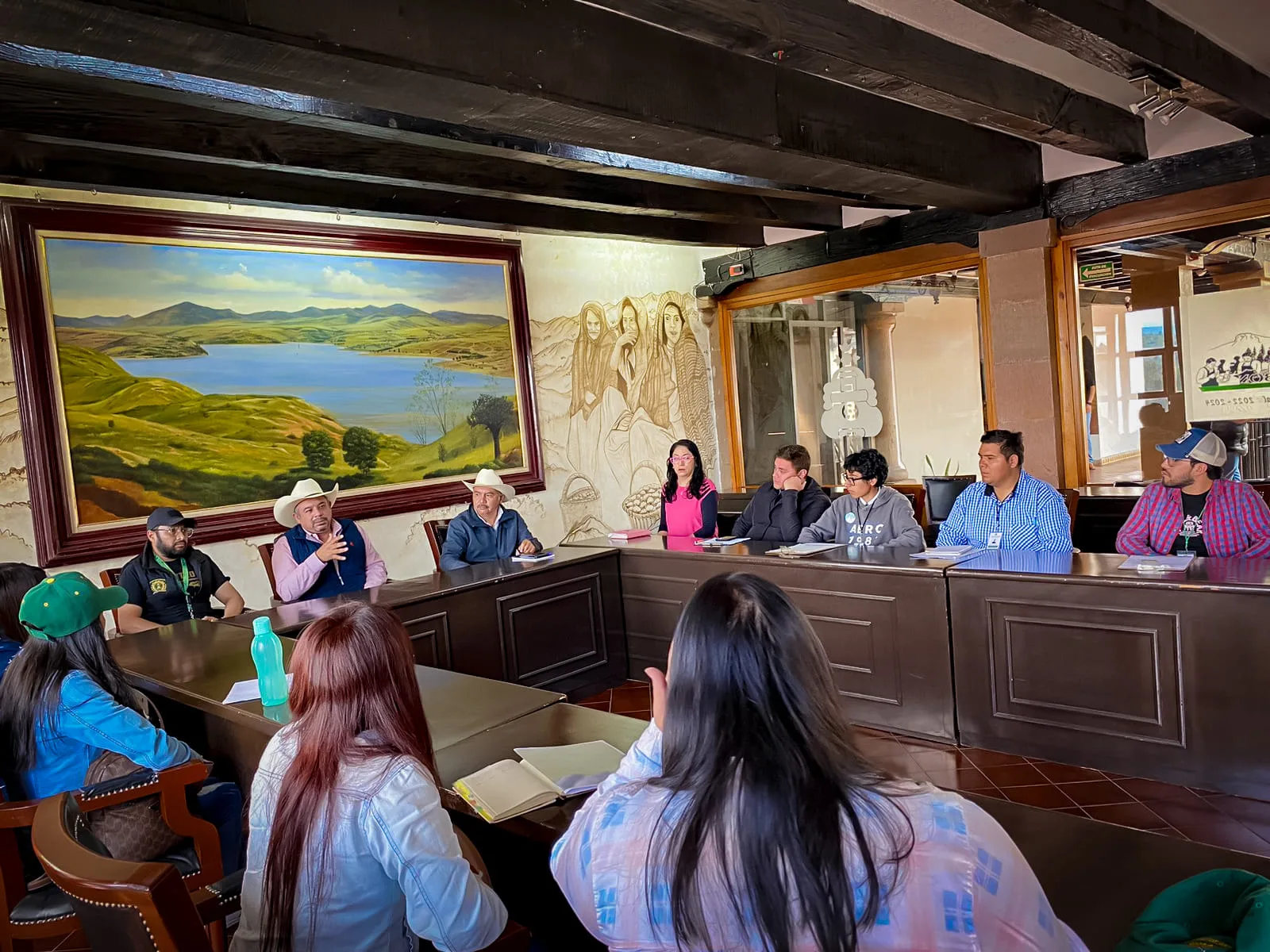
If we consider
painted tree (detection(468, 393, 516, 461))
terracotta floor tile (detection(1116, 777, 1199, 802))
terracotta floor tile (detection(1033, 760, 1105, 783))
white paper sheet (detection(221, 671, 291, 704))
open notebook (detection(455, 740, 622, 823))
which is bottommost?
terracotta floor tile (detection(1033, 760, 1105, 783))

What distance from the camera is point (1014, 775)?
11.1ft

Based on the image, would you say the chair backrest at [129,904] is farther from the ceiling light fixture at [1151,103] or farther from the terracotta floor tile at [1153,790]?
the ceiling light fixture at [1151,103]

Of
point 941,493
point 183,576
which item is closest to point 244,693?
point 183,576

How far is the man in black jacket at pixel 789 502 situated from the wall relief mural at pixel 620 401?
90.2 inches

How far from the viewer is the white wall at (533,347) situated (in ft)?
14.6

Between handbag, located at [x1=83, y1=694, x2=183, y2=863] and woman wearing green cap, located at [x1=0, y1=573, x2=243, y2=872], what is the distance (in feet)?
0.22

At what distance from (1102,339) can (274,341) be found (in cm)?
533

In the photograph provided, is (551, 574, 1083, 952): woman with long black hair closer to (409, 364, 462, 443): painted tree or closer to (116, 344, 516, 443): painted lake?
(116, 344, 516, 443): painted lake

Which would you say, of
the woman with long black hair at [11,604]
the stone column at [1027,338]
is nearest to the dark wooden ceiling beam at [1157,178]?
the stone column at [1027,338]

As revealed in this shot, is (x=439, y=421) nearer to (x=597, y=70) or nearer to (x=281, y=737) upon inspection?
(x=597, y=70)

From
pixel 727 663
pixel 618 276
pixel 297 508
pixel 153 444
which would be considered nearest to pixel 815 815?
pixel 727 663

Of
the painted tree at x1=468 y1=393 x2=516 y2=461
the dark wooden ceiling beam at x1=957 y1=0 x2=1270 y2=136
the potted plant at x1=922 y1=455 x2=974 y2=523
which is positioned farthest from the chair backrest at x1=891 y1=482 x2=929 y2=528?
the dark wooden ceiling beam at x1=957 y1=0 x2=1270 y2=136

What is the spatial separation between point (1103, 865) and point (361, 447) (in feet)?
16.7

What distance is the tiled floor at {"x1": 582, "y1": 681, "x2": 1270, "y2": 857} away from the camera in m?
2.86
